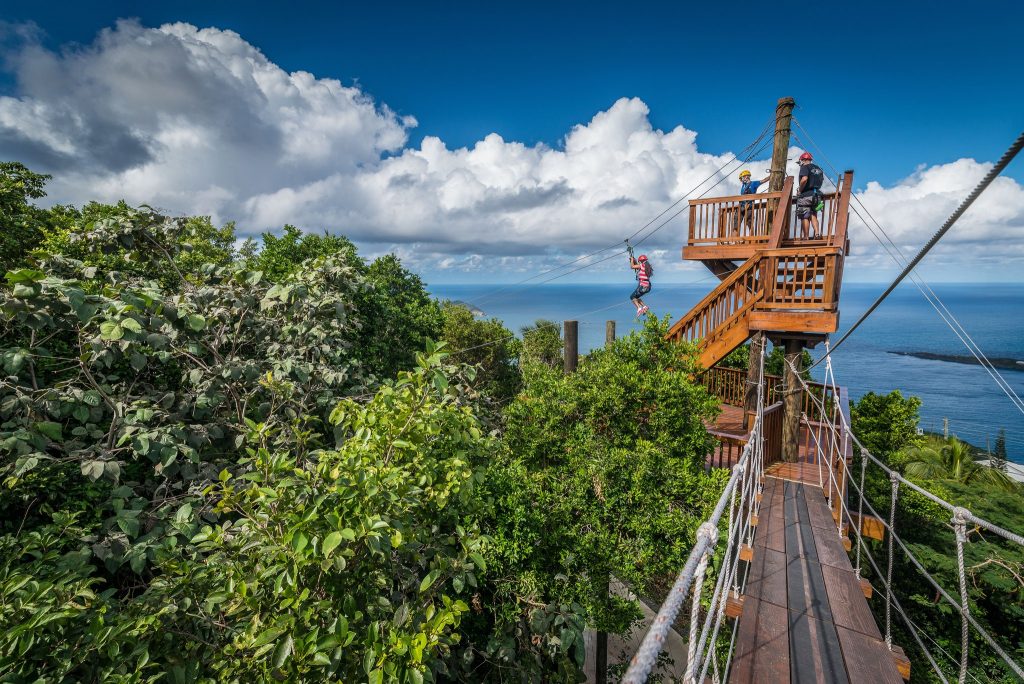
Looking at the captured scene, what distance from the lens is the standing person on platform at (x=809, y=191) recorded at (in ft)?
23.7

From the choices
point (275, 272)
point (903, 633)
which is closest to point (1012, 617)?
point (903, 633)

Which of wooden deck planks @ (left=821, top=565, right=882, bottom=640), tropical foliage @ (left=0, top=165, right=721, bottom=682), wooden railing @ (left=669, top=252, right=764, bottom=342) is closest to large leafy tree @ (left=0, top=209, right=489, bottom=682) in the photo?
tropical foliage @ (left=0, top=165, right=721, bottom=682)

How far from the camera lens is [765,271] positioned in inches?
272

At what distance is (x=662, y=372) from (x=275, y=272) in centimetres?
912

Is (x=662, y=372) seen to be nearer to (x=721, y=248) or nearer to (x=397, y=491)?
(x=721, y=248)

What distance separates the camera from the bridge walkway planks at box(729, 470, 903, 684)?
254 centimetres

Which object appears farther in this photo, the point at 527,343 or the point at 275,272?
the point at 527,343

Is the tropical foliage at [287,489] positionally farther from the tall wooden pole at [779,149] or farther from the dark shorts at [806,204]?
the dark shorts at [806,204]

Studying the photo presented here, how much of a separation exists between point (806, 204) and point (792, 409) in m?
3.55

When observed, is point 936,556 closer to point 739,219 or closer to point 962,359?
point 739,219

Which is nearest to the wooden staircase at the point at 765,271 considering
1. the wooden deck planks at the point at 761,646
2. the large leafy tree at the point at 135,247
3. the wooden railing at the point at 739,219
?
the wooden railing at the point at 739,219

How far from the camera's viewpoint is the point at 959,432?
1715 inches

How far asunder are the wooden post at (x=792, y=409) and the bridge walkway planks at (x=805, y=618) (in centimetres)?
287

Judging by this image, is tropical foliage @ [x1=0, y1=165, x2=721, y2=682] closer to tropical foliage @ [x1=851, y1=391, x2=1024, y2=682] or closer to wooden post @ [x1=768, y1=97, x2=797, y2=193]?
wooden post @ [x1=768, y1=97, x2=797, y2=193]
